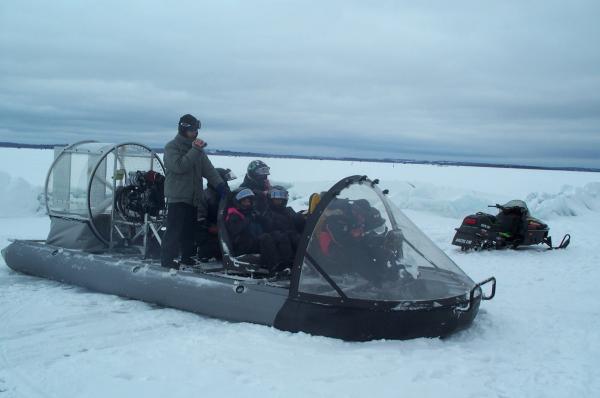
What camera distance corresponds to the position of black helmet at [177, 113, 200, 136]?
19.9 feet

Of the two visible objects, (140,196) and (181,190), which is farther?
(140,196)

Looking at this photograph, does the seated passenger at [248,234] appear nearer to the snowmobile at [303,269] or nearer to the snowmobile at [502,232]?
the snowmobile at [303,269]

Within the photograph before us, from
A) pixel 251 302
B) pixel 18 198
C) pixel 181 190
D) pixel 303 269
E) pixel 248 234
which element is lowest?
pixel 18 198

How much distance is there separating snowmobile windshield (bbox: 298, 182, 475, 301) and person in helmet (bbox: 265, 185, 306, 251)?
2.95 feet

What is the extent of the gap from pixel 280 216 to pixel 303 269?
1261 mm

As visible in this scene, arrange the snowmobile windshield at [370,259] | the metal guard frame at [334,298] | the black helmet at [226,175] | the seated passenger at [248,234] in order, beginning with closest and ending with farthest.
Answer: the metal guard frame at [334,298] < the snowmobile windshield at [370,259] < the seated passenger at [248,234] < the black helmet at [226,175]

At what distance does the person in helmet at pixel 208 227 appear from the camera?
6410 mm

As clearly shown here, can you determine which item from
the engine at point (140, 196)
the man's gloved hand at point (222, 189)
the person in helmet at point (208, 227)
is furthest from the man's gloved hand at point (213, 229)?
A: the engine at point (140, 196)

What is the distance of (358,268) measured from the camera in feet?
15.8

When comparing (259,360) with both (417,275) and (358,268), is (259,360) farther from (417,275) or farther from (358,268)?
(417,275)

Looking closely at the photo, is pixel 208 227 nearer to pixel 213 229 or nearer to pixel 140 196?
pixel 213 229

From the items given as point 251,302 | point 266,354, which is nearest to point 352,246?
point 251,302

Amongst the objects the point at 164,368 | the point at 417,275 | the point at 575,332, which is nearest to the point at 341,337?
the point at 417,275

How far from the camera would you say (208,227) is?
252 inches
